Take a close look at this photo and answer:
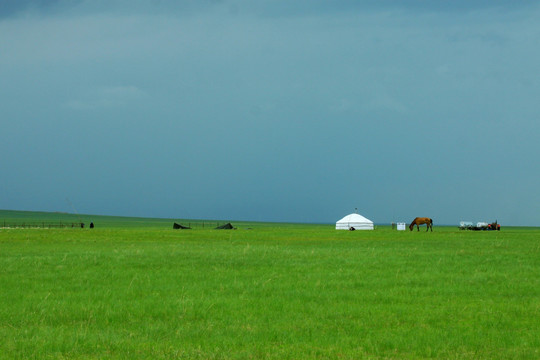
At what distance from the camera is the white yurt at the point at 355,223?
3967 inches

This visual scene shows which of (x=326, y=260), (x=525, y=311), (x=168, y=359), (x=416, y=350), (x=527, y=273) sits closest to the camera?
(x=168, y=359)

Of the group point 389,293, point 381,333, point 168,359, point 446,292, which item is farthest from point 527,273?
point 168,359

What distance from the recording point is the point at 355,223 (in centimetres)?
10131

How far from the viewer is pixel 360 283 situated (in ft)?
66.1

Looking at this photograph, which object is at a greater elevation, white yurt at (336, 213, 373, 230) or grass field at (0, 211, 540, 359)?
white yurt at (336, 213, 373, 230)

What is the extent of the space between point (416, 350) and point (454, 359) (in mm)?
837

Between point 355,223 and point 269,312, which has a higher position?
point 355,223

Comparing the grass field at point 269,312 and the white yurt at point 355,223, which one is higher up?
the white yurt at point 355,223

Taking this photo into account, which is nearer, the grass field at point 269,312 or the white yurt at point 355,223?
the grass field at point 269,312

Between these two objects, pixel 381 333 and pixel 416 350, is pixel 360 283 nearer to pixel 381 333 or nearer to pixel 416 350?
pixel 381 333

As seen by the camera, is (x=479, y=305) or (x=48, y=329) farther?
(x=479, y=305)

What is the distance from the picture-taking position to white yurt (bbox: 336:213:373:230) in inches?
3967

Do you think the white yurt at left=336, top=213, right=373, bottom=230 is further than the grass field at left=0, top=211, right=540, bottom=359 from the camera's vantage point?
Yes

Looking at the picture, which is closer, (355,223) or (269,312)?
(269,312)
